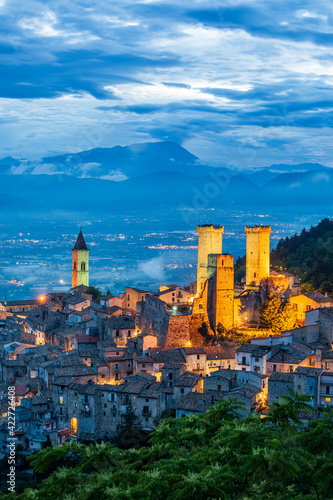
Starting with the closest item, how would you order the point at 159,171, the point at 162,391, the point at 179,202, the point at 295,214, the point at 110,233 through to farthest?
the point at 162,391, the point at 295,214, the point at 179,202, the point at 110,233, the point at 159,171

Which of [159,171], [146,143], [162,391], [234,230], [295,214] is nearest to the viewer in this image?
[162,391]

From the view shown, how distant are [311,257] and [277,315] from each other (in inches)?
699

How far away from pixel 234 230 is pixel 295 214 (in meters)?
19.3

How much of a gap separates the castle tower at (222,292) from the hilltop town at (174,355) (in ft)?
0.17

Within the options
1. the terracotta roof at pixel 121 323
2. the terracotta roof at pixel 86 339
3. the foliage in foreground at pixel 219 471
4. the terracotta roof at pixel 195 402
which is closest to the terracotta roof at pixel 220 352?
the terracotta roof at pixel 195 402

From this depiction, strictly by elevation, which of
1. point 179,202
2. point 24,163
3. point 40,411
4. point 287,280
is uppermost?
point 24,163

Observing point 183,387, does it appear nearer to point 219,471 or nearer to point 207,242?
point 207,242

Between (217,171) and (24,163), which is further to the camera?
(24,163)

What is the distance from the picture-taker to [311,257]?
51156mm

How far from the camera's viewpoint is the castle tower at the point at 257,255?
127ft

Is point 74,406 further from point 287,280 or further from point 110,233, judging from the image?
point 110,233

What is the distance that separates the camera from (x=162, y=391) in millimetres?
27969

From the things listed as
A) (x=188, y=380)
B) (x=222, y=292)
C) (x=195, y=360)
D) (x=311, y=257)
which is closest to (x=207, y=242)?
(x=222, y=292)

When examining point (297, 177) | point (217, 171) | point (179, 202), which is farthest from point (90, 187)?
point (297, 177)
